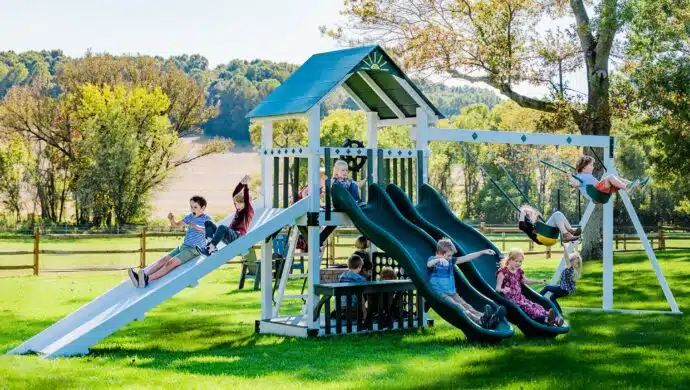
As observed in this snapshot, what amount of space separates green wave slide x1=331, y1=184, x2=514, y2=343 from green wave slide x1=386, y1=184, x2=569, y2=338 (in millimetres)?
343

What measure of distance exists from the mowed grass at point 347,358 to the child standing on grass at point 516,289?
1.04 feet

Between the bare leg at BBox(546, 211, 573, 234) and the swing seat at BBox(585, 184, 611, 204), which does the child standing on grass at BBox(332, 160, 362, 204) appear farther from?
the swing seat at BBox(585, 184, 611, 204)

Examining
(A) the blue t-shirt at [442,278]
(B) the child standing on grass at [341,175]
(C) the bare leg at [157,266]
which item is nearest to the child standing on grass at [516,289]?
(A) the blue t-shirt at [442,278]

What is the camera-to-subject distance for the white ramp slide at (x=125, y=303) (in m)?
10.9

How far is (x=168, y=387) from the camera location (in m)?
8.96

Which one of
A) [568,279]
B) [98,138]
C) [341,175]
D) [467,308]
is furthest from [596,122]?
[98,138]

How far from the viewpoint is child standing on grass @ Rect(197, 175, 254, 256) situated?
12430 mm

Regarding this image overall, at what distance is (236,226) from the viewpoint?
12.9 m

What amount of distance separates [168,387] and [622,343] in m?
5.88

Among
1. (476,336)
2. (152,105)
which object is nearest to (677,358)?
(476,336)

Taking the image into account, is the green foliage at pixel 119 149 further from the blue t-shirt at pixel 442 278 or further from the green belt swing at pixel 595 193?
the blue t-shirt at pixel 442 278

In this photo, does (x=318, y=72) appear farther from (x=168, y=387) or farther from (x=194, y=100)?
(x=194, y=100)

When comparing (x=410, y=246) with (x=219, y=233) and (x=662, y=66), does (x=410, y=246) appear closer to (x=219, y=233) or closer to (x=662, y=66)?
(x=219, y=233)

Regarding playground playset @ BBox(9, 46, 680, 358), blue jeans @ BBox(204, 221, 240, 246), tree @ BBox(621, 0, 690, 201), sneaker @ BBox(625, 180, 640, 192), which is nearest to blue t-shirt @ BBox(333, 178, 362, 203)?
playground playset @ BBox(9, 46, 680, 358)
